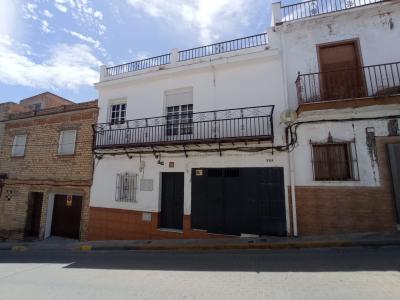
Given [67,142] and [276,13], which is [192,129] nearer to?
[276,13]

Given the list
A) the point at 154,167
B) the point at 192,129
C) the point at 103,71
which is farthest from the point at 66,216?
the point at 192,129

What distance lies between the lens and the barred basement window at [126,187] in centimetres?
955

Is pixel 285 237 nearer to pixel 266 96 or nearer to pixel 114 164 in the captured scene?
pixel 266 96

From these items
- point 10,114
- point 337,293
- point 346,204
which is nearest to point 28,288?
point 337,293

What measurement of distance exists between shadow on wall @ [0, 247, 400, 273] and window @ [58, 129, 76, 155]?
516 centimetres

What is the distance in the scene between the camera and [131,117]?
33.4 feet

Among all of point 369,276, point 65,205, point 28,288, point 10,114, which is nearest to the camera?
point 369,276

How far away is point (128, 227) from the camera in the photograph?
9.28 meters

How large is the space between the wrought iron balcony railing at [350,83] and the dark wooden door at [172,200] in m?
5.17

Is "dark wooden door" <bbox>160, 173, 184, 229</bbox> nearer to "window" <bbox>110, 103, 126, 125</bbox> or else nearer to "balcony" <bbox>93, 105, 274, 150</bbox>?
"balcony" <bbox>93, 105, 274, 150</bbox>

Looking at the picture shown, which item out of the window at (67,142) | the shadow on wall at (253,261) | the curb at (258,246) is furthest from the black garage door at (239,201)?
the window at (67,142)

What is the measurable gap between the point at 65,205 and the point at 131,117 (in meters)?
5.32

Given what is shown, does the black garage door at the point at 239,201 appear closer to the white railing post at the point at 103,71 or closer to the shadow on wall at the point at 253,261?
the shadow on wall at the point at 253,261

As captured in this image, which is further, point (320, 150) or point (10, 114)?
point (10, 114)
